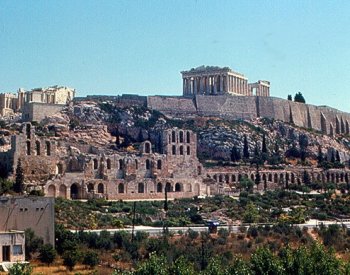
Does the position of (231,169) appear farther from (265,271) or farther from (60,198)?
(265,271)

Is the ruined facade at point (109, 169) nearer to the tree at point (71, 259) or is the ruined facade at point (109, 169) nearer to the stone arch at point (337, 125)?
the tree at point (71, 259)

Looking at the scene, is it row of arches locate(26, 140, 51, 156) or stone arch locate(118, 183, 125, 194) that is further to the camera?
stone arch locate(118, 183, 125, 194)

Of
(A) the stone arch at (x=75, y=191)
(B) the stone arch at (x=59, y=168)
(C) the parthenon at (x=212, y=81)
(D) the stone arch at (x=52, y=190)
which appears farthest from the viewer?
(C) the parthenon at (x=212, y=81)

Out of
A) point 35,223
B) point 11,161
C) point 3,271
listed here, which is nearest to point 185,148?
point 11,161

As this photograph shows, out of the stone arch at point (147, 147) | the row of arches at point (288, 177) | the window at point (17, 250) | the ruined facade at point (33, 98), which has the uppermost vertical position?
the ruined facade at point (33, 98)

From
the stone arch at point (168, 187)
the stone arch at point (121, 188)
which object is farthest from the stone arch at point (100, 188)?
the stone arch at point (168, 187)

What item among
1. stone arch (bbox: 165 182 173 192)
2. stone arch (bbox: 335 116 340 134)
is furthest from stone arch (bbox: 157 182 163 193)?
stone arch (bbox: 335 116 340 134)

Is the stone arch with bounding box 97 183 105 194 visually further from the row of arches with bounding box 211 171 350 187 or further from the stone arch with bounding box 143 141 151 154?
the row of arches with bounding box 211 171 350 187
